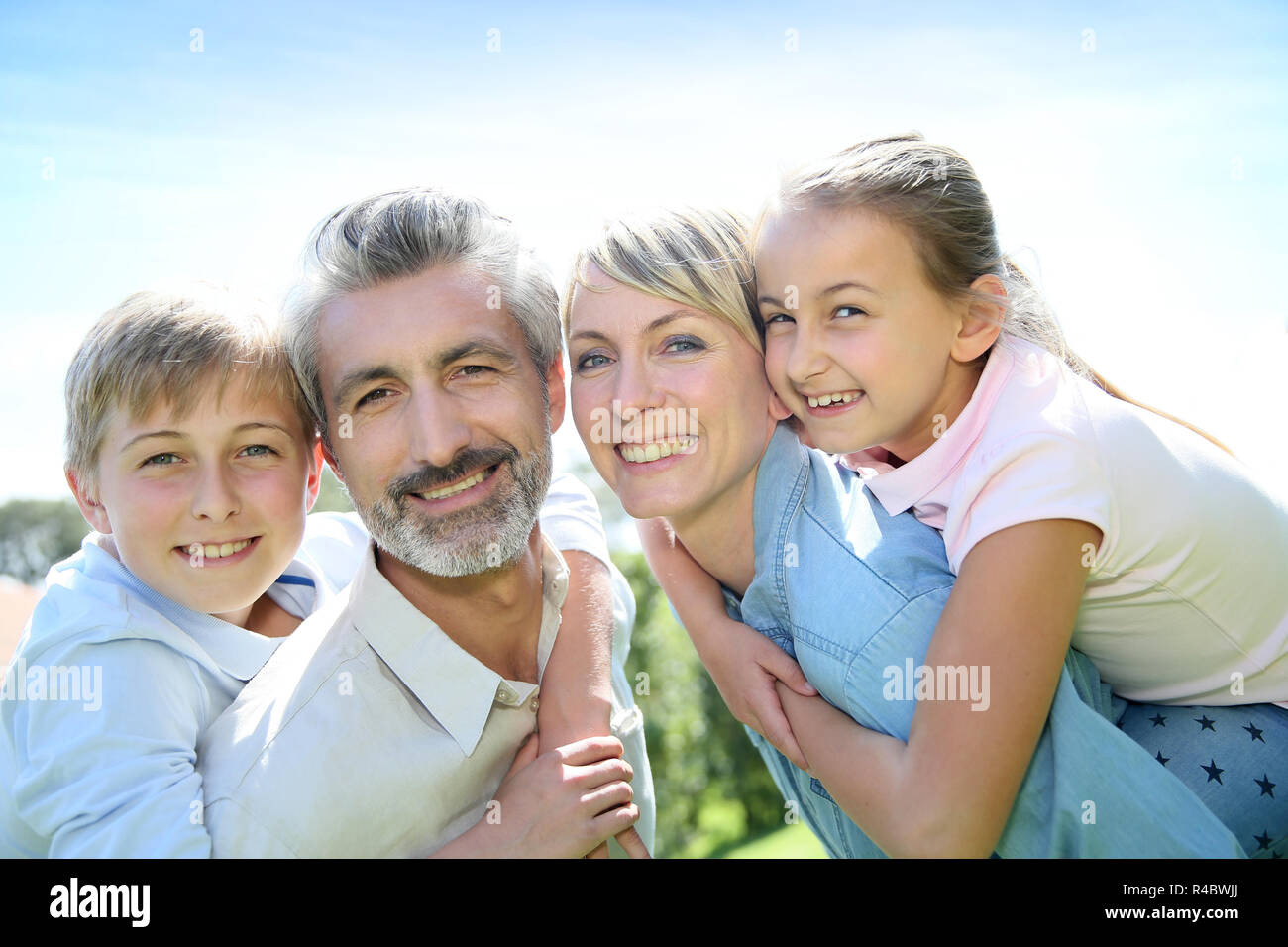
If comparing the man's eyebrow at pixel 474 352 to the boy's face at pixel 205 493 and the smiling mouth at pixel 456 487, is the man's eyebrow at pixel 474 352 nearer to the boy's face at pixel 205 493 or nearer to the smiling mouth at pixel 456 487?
the smiling mouth at pixel 456 487

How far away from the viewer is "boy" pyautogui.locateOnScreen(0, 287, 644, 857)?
8.66 feet

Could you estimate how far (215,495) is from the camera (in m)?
2.89

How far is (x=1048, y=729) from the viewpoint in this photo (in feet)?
8.29

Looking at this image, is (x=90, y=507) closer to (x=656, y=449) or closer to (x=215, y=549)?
(x=215, y=549)

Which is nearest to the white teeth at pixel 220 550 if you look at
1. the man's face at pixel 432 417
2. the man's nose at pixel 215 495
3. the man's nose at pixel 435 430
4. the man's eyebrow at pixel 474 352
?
the man's nose at pixel 215 495

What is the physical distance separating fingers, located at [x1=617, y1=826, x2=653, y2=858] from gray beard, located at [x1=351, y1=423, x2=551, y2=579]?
2.72ft

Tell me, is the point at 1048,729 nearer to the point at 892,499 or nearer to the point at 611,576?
the point at 892,499

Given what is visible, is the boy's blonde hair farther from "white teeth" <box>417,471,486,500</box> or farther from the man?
"white teeth" <box>417,471,486,500</box>

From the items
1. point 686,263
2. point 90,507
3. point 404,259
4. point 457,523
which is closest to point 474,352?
point 404,259

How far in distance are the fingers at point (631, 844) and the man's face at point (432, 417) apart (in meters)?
0.83

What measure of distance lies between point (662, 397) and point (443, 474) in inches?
25.4

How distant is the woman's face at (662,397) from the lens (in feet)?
9.39

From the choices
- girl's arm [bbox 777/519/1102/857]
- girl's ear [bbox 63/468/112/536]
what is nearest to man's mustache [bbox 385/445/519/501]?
girl's ear [bbox 63/468/112/536]
